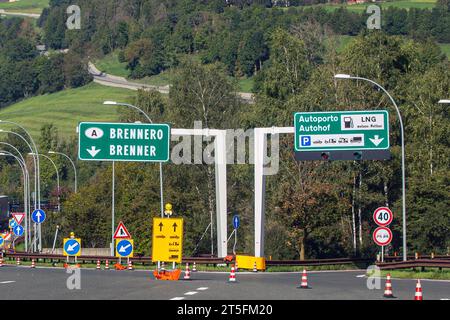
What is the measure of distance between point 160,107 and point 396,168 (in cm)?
4807

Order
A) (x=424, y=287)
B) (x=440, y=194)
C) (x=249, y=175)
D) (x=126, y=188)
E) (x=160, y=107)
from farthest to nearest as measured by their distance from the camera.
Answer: (x=160, y=107) < (x=126, y=188) < (x=249, y=175) < (x=440, y=194) < (x=424, y=287)

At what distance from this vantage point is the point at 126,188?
3477 inches

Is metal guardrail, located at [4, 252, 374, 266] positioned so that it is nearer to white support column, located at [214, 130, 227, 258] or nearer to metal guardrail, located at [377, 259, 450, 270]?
white support column, located at [214, 130, 227, 258]

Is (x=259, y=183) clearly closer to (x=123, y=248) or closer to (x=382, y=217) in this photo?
(x=123, y=248)

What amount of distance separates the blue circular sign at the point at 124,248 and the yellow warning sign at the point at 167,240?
23.0 feet

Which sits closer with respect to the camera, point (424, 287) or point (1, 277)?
point (424, 287)

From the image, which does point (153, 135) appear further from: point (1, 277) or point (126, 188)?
point (126, 188)

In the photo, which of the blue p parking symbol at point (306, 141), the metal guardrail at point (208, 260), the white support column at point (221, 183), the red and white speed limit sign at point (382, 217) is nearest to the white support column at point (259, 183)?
the white support column at point (221, 183)

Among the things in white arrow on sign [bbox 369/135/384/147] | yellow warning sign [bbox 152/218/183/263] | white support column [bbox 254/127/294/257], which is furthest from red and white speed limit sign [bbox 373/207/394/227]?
white support column [bbox 254/127/294/257]

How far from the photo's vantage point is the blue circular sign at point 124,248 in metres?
42.8

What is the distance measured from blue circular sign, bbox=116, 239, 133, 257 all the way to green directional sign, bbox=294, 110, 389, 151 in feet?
33.9

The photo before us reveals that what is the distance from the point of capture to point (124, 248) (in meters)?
42.9

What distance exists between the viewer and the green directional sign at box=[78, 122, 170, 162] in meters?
48.4
